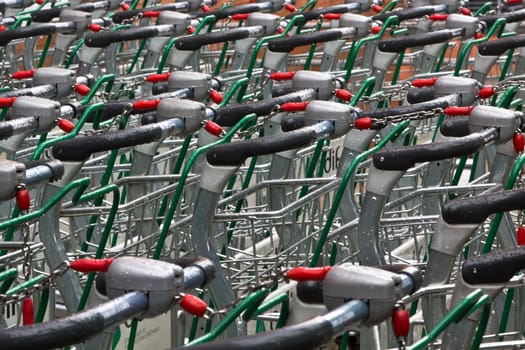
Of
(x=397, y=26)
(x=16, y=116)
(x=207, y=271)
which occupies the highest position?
(x=207, y=271)

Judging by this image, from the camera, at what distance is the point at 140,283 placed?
3361 millimetres

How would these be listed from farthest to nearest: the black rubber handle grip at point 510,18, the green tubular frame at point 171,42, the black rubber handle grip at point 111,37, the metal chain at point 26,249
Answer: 1. the black rubber handle grip at point 510,18
2. the green tubular frame at point 171,42
3. the black rubber handle grip at point 111,37
4. the metal chain at point 26,249

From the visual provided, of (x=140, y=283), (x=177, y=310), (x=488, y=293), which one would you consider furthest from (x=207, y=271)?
(x=177, y=310)

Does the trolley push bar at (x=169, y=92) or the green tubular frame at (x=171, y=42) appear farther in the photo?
the green tubular frame at (x=171, y=42)

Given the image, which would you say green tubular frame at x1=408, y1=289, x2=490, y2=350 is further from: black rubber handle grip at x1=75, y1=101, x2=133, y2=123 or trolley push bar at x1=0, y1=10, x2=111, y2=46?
trolley push bar at x1=0, y1=10, x2=111, y2=46

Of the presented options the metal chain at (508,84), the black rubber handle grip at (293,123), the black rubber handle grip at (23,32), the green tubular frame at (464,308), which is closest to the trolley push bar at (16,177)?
the black rubber handle grip at (293,123)

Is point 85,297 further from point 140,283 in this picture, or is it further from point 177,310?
point 140,283

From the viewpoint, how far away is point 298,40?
7.73 metres

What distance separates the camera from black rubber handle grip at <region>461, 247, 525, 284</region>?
3584 millimetres

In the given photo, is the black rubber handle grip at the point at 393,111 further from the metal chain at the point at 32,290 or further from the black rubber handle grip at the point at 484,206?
the metal chain at the point at 32,290

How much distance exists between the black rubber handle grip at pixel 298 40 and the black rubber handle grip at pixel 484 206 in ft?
12.1

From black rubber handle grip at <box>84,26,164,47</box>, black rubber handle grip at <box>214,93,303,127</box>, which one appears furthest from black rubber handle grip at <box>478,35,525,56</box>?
black rubber handle grip at <box>214,93,303,127</box>

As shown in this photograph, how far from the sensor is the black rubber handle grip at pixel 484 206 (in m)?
4.08

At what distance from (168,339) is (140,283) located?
1871mm
